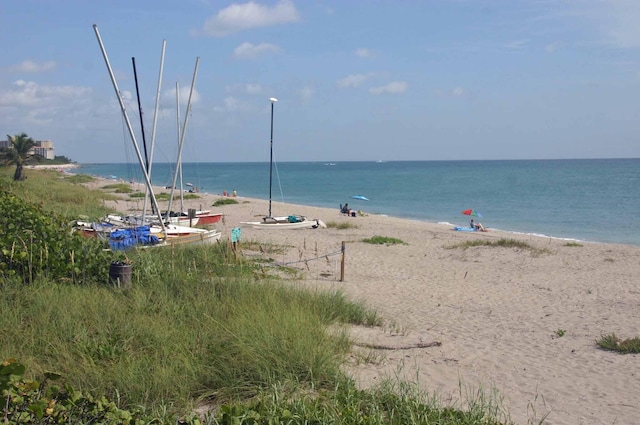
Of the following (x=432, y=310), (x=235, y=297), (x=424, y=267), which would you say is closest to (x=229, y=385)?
(x=235, y=297)

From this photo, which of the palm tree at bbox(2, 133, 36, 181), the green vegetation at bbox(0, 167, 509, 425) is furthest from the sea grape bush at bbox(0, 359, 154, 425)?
the palm tree at bbox(2, 133, 36, 181)

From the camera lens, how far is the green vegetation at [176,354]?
4852 millimetres

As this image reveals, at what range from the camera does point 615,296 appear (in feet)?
46.4

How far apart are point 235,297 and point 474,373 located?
3.17m

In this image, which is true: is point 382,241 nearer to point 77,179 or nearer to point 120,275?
point 120,275

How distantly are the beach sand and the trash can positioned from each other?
10.9ft

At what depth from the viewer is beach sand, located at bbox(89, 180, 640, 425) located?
6895 mm

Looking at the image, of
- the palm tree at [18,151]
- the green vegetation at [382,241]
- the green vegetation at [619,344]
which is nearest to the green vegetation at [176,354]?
the green vegetation at [619,344]

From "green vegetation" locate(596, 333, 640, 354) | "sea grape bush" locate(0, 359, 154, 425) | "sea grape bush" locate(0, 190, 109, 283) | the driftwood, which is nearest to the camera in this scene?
"sea grape bush" locate(0, 359, 154, 425)

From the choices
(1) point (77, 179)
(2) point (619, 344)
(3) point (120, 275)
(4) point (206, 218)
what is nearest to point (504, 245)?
(4) point (206, 218)

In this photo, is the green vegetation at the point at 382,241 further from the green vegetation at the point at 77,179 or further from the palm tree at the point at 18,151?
the green vegetation at the point at 77,179

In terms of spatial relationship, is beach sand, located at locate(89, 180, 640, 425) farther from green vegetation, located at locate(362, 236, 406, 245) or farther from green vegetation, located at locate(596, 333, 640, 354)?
green vegetation, located at locate(362, 236, 406, 245)

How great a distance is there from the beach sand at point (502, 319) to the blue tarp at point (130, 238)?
11.7ft

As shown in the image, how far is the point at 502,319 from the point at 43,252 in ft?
25.9
